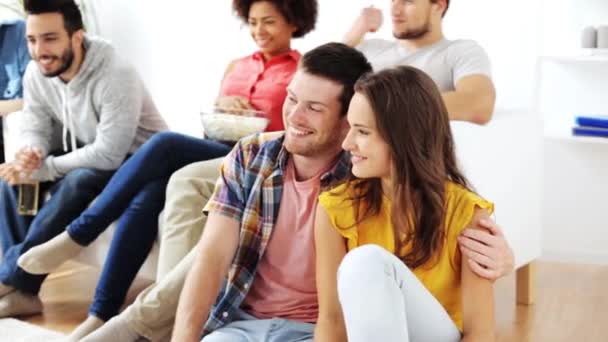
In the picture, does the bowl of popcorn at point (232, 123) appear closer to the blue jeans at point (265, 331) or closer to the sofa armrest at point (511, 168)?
the sofa armrest at point (511, 168)

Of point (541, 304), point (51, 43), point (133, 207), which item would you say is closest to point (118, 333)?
point (133, 207)

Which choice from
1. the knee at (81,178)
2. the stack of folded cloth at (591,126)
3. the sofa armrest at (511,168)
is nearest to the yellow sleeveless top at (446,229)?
the sofa armrest at (511,168)

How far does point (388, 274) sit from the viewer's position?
1.79m

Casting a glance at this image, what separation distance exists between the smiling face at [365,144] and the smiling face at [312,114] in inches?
4.9

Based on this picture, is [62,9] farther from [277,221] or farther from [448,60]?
[277,221]

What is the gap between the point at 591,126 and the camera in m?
3.73

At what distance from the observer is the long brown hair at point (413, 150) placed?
193 centimetres

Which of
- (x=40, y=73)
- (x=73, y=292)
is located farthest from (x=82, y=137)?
(x=73, y=292)

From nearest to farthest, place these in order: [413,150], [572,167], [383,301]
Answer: [383,301] → [413,150] → [572,167]

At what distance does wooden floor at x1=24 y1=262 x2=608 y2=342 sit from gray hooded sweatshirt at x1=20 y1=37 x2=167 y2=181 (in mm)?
424

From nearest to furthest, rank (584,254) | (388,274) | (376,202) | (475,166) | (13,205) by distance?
(388,274) → (376,202) → (475,166) → (13,205) → (584,254)

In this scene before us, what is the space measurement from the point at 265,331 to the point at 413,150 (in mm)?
464

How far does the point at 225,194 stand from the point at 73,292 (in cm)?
154

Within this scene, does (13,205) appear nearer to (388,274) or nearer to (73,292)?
(73,292)
